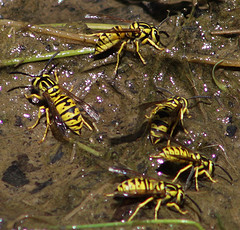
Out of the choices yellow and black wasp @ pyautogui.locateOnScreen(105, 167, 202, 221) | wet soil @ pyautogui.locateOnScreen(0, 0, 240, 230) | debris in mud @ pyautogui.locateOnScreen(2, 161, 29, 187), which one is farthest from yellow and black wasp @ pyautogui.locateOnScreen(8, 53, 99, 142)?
yellow and black wasp @ pyautogui.locateOnScreen(105, 167, 202, 221)

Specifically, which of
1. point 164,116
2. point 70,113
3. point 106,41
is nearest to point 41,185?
point 70,113

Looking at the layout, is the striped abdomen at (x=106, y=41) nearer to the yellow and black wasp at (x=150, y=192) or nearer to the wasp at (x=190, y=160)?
the wasp at (x=190, y=160)

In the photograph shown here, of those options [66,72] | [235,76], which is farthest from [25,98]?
[235,76]

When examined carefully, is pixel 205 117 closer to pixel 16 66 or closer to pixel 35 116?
pixel 35 116

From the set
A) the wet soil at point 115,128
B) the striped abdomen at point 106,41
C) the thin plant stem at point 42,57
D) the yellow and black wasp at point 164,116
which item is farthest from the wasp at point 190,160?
the thin plant stem at point 42,57

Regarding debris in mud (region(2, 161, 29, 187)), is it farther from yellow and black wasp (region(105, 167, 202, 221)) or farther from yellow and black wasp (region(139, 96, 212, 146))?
yellow and black wasp (region(139, 96, 212, 146))

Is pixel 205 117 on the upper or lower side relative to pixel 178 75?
lower

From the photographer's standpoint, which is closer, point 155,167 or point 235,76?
point 155,167
